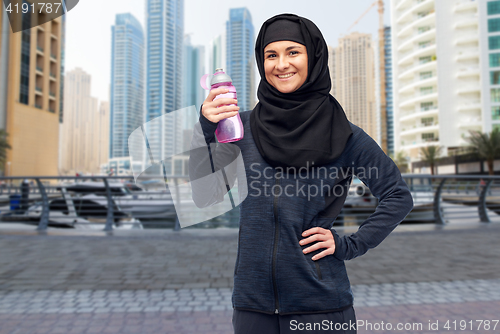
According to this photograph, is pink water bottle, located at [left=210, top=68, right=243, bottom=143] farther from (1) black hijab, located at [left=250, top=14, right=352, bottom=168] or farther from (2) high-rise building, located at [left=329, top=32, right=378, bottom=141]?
(2) high-rise building, located at [left=329, top=32, right=378, bottom=141]

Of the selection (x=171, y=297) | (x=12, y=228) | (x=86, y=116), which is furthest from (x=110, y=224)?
(x=86, y=116)

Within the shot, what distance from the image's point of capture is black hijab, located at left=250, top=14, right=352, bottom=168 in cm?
135

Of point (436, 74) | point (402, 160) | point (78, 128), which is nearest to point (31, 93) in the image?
point (402, 160)

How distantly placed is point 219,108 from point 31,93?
175ft

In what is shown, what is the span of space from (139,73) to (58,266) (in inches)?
2945

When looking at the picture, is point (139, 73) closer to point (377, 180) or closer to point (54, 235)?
point (54, 235)

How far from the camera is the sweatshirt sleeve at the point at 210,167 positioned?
144 cm

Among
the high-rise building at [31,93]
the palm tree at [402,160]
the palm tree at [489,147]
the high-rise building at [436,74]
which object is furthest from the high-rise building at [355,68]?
the high-rise building at [31,93]

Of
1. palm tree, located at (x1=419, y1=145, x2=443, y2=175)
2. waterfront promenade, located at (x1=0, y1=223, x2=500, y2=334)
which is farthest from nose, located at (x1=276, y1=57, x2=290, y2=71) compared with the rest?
palm tree, located at (x1=419, y1=145, x2=443, y2=175)

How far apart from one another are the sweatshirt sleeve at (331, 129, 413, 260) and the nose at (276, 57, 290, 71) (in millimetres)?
385

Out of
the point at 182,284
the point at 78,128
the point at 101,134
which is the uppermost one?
the point at 78,128

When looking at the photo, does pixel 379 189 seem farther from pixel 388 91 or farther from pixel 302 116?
pixel 388 91

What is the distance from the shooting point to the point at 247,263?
4.57 ft

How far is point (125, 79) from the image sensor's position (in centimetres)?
7769
